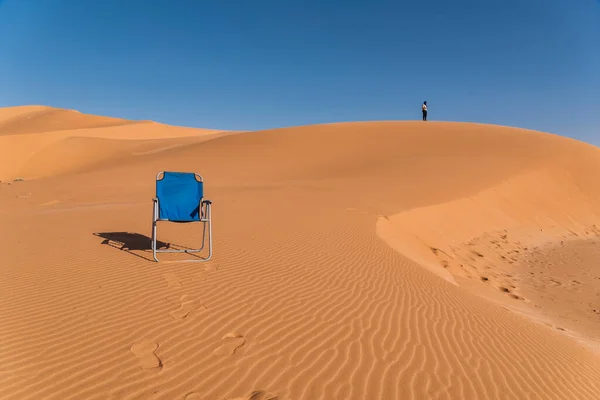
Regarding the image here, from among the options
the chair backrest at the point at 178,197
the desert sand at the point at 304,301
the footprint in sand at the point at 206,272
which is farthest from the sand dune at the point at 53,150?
the footprint in sand at the point at 206,272

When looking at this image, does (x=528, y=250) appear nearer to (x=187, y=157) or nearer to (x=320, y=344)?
(x=320, y=344)

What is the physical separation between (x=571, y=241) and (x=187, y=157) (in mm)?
23786

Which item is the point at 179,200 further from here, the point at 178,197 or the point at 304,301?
the point at 304,301

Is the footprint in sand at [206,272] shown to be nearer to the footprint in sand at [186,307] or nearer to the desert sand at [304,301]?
the desert sand at [304,301]

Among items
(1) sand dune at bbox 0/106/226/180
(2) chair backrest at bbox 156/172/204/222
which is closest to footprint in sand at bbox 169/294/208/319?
(2) chair backrest at bbox 156/172/204/222

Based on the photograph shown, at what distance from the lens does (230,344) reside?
3883 mm

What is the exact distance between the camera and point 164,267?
6070mm

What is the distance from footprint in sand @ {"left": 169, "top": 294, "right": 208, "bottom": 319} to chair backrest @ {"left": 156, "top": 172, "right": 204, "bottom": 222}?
2.15 m

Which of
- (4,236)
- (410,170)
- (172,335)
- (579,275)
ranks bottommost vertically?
(579,275)

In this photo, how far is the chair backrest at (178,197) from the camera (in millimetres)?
6766

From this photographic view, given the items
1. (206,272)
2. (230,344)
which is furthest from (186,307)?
(206,272)

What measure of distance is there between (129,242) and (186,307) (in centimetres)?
364

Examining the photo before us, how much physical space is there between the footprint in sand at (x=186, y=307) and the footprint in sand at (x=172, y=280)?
0.44 meters

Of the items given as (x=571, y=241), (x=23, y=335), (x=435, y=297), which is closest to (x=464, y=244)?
(x=571, y=241)
